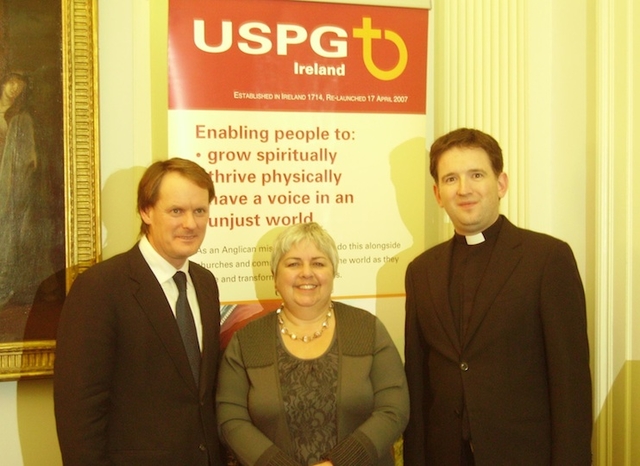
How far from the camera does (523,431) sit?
2123 mm

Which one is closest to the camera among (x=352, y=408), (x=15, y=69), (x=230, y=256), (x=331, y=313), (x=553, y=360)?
(x=553, y=360)

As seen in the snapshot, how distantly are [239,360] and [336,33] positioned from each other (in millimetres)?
1629

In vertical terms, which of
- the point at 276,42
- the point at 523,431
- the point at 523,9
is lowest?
the point at 523,431

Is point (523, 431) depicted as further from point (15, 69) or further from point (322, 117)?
point (15, 69)

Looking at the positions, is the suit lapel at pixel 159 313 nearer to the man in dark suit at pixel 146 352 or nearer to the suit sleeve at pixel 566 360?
the man in dark suit at pixel 146 352

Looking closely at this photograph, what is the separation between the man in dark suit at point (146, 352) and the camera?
1981 millimetres

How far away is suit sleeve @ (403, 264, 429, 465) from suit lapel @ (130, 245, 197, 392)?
0.77m

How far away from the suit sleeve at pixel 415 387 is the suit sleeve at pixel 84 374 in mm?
1020

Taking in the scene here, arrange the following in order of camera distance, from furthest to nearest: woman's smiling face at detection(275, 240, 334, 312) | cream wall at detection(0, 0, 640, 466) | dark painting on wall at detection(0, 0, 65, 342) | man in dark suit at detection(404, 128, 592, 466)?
cream wall at detection(0, 0, 640, 466) → dark painting on wall at detection(0, 0, 65, 342) → woman's smiling face at detection(275, 240, 334, 312) → man in dark suit at detection(404, 128, 592, 466)

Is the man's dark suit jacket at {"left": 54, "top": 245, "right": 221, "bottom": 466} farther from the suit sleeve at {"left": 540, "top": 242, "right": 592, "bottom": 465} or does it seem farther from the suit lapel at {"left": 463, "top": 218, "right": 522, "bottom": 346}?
the suit sleeve at {"left": 540, "top": 242, "right": 592, "bottom": 465}

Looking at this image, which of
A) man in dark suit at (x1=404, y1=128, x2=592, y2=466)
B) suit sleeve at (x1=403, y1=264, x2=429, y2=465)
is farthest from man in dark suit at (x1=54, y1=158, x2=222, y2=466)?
man in dark suit at (x1=404, y1=128, x2=592, y2=466)

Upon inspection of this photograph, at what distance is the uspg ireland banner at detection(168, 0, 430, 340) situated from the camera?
2.96 m

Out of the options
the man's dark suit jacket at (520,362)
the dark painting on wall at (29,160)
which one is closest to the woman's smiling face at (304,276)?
the man's dark suit jacket at (520,362)

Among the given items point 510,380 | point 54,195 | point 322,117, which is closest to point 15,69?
point 54,195
